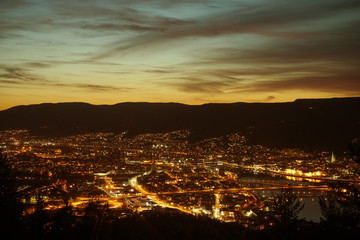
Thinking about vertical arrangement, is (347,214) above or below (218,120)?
below

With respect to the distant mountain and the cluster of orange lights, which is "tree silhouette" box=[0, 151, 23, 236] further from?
the distant mountain

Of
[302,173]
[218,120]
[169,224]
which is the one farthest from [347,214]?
[218,120]

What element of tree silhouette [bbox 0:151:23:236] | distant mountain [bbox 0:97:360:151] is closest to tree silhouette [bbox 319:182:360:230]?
tree silhouette [bbox 0:151:23:236]

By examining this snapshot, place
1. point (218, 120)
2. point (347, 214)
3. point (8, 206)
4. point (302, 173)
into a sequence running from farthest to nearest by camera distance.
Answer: point (218, 120), point (302, 173), point (8, 206), point (347, 214)

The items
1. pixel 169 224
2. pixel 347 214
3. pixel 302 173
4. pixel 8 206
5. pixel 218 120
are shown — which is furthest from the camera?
pixel 218 120

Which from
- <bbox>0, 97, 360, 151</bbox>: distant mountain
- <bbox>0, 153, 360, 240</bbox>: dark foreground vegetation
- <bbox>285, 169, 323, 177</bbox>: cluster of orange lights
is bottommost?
<bbox>285, 169, 323, 177</bbox>: cluster of orange lights

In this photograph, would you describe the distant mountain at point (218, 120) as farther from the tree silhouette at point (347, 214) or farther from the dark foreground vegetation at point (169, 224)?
the tree silhouette at point (347, 214)

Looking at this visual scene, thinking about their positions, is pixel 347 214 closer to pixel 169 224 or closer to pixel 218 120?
pixel 169 224

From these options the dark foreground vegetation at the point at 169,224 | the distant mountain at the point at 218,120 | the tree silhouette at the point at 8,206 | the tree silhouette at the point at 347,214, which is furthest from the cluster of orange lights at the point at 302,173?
the tree silhouette at the point at 8,206

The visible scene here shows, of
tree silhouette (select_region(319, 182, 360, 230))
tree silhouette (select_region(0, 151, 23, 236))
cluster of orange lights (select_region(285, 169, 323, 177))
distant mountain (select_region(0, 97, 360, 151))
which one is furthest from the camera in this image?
distant mountain (select_region(0, 97, 360, 151))
